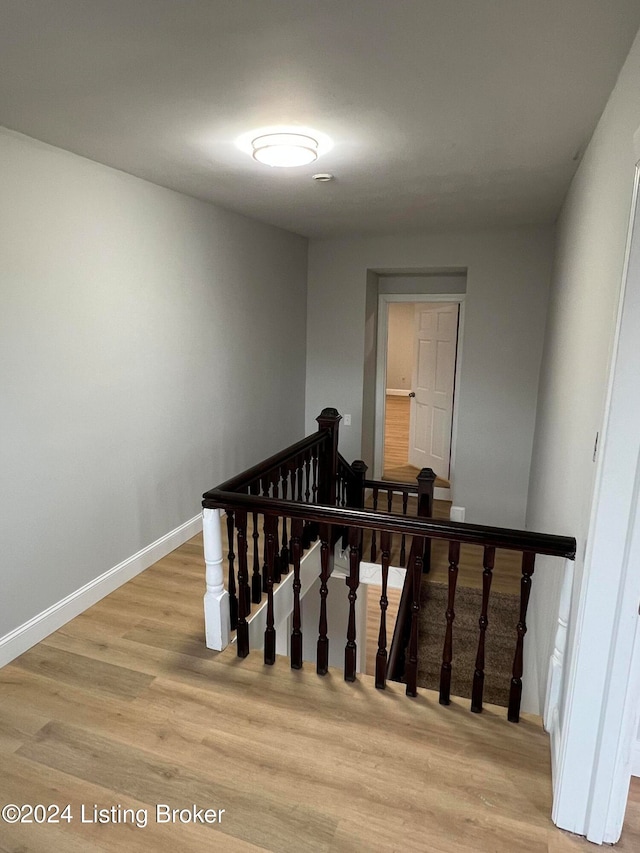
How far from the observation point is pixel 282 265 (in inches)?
194

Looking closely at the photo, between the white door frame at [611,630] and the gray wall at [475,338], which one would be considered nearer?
the white door frame at [611,630]

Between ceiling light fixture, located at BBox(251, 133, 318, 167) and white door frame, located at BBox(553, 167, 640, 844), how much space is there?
4.70 feet

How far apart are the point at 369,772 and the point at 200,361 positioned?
274cm

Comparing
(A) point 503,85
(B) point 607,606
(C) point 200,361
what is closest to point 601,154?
(A) point 503,85

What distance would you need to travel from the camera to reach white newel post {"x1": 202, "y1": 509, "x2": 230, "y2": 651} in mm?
2465

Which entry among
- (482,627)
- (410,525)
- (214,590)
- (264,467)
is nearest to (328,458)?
(264,467)

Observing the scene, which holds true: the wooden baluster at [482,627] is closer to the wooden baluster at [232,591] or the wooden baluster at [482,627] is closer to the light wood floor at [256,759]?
the light wood floor at [256,759]

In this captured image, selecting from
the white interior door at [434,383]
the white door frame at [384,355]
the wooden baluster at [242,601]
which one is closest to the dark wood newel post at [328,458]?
the wooden baluster at [242,601]

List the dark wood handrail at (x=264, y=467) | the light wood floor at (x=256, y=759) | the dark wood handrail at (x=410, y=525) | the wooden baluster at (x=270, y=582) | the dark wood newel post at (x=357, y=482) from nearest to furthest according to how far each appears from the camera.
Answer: the light wood floor at (x=256, y=759) → the dark wood handrail at (x=410, y=525) → the wooden baluster at (x=270, y=582) → the dark wood handrail at (x=264, y=467) → the dark wood newel post at (x=357, y=482)

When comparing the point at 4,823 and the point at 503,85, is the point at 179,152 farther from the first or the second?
the point at 4,823

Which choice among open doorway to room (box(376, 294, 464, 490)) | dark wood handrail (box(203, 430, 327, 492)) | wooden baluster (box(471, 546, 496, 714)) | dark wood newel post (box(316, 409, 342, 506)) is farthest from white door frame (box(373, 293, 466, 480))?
wooden baluster (box(471, 546, 496, 714))

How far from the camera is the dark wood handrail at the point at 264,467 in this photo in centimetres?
253

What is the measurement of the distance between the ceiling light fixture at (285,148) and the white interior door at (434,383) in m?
3.62

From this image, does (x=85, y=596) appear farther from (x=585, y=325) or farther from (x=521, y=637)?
(x=585, y=325)
